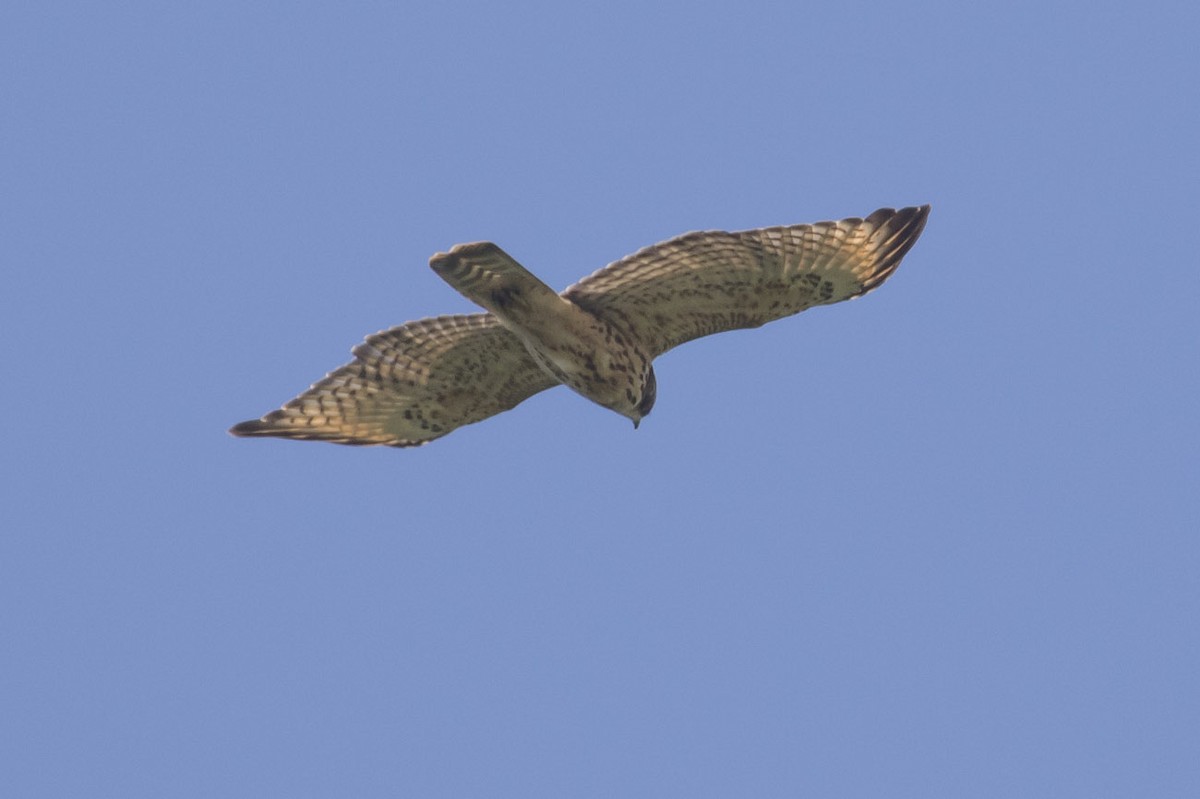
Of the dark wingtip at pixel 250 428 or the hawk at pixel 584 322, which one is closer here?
the hawk at pixel 584 322

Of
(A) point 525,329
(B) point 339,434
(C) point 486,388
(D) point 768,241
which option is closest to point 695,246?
(D) point 768,241

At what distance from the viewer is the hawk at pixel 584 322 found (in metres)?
12.5

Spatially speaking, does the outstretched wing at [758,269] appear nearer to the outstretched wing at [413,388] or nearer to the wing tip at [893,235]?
the wing tip at [893,235]

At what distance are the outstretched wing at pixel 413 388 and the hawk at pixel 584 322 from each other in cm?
1

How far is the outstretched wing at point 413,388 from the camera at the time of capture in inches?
532

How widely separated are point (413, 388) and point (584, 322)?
1.70m

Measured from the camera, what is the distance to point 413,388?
13.8 m

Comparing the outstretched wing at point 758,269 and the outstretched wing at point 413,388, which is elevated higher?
the outstretched wing at point 758,269

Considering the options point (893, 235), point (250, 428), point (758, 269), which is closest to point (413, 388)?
point (250, 428)

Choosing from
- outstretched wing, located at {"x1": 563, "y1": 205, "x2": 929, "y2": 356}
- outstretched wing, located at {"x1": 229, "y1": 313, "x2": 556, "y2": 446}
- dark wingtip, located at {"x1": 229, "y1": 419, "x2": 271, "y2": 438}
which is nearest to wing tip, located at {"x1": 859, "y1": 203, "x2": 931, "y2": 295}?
outstretched wing, located at {"x1": 563, "y1": 205, "x2": 929, "y2": 356}

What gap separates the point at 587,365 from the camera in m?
12.9

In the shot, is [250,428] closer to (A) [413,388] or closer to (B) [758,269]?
(A) [413,388]

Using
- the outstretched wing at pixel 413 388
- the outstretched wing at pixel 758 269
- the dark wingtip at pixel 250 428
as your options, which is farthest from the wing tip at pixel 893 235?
the dark wingtip at pixel 250 428

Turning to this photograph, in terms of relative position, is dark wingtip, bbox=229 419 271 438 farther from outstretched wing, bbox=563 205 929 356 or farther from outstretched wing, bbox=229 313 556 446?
outstretched wing, bbox=563 205 929 356
